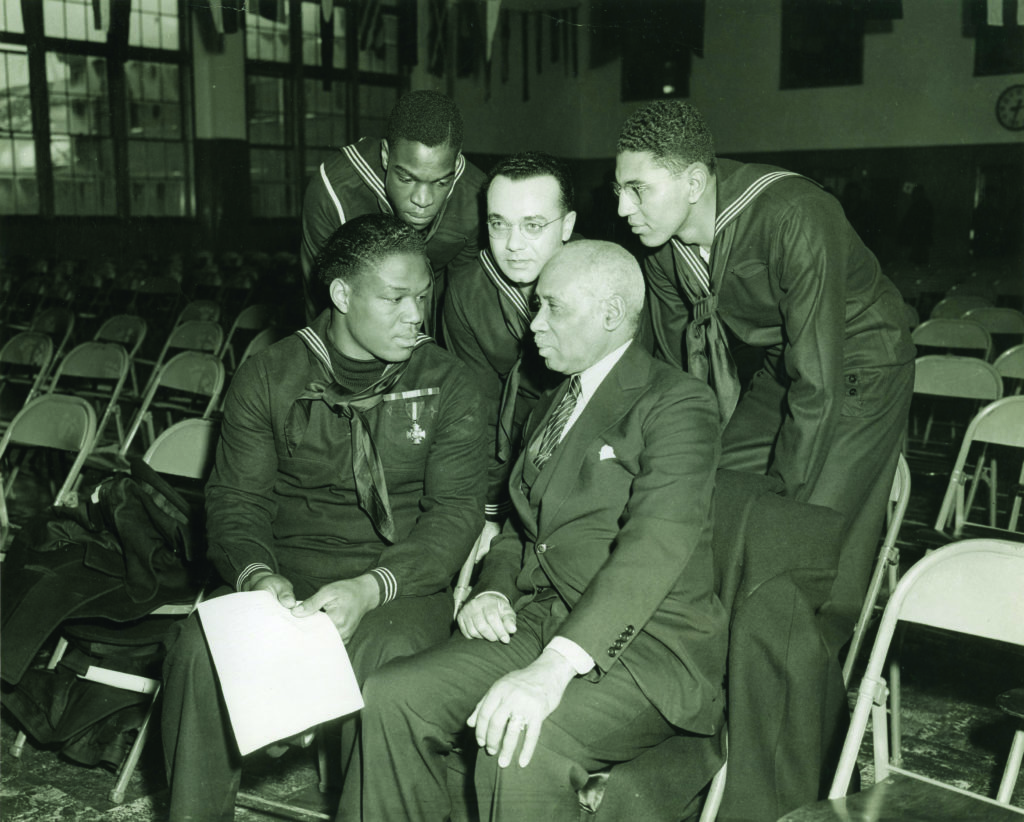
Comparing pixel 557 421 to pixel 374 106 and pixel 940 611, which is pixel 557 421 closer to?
pixel 940 611

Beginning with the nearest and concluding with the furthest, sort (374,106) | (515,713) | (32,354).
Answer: (515,713)
(32,354)
(374,106)

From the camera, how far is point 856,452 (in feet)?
9.27

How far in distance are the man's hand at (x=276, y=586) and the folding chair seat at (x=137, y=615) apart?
518mm

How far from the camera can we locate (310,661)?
7.19 feet

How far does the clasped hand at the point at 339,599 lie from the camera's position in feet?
7.63

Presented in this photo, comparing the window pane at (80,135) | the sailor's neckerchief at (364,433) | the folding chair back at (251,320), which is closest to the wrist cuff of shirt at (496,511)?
the sailor's neckerchief at (364,433)

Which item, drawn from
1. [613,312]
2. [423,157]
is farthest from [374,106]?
[613,312]

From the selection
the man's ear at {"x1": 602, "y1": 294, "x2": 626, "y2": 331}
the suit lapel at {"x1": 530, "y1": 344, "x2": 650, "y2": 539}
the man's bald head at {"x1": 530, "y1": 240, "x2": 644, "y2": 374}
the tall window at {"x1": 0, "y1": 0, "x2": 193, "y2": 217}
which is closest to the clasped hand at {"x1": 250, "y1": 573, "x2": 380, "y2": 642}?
the suit lapel at {"x1": 530, "y1": 344, "x2": 650, "y2": 539}

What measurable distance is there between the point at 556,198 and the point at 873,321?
0.93m

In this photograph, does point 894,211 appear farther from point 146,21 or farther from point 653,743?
point 653,743

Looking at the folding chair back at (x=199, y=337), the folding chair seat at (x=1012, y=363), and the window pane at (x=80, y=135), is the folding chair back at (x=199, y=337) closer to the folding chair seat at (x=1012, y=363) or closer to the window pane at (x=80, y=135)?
the folding chair seat at (x=1012, y=363)

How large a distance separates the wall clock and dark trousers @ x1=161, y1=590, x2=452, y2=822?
45.7 ft

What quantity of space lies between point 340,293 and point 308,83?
47.0 feet

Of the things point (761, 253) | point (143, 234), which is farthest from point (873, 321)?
point (143, 234)
